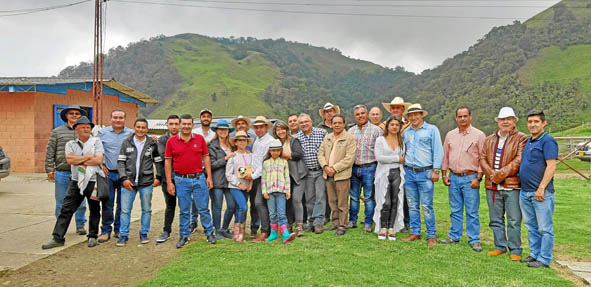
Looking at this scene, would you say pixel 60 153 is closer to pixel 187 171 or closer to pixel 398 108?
pixel 187 171

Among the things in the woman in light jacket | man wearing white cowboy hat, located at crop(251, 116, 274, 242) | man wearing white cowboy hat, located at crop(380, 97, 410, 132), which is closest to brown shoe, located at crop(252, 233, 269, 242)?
man wearing white cowboy hat, located at crop(251, 116, 274, 242)

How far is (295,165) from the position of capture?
243 inches

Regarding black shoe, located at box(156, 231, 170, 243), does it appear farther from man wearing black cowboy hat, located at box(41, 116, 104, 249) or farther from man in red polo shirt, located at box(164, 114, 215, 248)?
man wearing black cowboy hat, located at box(41, 116, 104, 249)

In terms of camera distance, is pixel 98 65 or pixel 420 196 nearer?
pixel 420 196

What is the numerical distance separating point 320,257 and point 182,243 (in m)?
2.09

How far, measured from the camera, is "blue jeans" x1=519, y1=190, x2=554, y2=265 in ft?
15.1

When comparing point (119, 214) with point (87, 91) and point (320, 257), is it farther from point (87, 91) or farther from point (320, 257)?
point (87, 91)

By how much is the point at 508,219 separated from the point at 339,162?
2.38 m

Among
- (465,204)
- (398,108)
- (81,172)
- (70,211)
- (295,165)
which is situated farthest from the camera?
(398,108)

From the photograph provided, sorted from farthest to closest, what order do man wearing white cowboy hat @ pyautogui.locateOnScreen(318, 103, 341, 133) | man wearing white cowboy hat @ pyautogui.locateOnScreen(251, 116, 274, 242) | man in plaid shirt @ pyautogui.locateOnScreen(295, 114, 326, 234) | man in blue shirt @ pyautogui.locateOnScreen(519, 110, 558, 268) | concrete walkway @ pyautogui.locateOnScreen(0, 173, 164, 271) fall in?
man wearing white cowboy hat @ pyautogui.locateOnScreen(318, 103, 341, 133) < man in plaid shirt @ pyautogui.locateOnScreen(295, 114, 326, 234) < man wearing white cowboy hat @ pyautogui.locateOnScreen(251, 116, 274, 242) < concrete walkway @ pyautogui.locateOnScreen(0, 173, 164, 271) < man in blue shirt @ pyautogui.locateOnScreen(519, 110, 558, 268)

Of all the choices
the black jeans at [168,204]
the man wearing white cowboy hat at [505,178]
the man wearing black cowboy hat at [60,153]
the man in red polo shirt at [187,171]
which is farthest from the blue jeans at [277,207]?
the man wearing black cowboy hat at [60,153]

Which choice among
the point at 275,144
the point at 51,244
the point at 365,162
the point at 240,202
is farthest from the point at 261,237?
the point at 51,244

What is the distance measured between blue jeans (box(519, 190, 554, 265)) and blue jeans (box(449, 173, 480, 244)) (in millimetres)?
650

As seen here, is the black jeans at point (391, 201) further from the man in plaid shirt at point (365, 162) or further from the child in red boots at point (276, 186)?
the child in red boots at point (276, 186)
